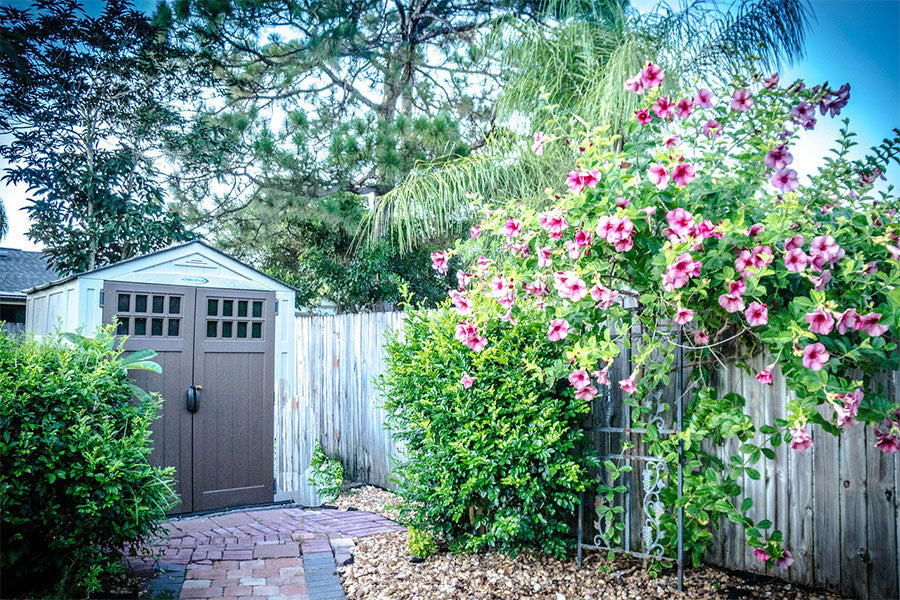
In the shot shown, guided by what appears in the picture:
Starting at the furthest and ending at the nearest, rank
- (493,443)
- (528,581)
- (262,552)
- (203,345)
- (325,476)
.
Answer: (325,476), (203,345), (262,552), (493,443), (528,581)

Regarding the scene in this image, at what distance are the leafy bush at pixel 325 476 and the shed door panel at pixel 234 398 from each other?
1.19 feet

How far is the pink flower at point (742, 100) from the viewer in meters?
2.63

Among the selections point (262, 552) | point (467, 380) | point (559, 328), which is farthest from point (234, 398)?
point (559, 328)

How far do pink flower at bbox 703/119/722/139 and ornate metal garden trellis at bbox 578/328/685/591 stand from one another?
3.19 ft

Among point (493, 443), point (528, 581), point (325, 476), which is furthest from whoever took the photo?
point (325, 476)

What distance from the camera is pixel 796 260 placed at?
221 centimetres

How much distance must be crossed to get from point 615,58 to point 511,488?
157 inches

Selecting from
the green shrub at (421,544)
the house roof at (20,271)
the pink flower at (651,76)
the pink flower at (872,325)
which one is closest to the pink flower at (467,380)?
the green shrub at (421,544)

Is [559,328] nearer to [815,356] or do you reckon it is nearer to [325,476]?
[815,356]

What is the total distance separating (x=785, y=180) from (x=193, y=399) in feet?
14.1

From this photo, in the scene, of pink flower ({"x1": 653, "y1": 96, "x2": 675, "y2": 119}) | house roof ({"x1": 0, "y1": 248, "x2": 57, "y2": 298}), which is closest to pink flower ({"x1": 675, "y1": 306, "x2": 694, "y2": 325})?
pink flower ({"x1": 653, "y1": 96, "x2": 675, "y2": 119})

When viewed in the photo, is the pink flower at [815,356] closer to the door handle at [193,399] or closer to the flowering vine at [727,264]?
the flowering vine at [727,264]

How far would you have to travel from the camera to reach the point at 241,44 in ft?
29.7

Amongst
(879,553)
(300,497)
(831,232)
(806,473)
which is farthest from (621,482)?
(300,497)
